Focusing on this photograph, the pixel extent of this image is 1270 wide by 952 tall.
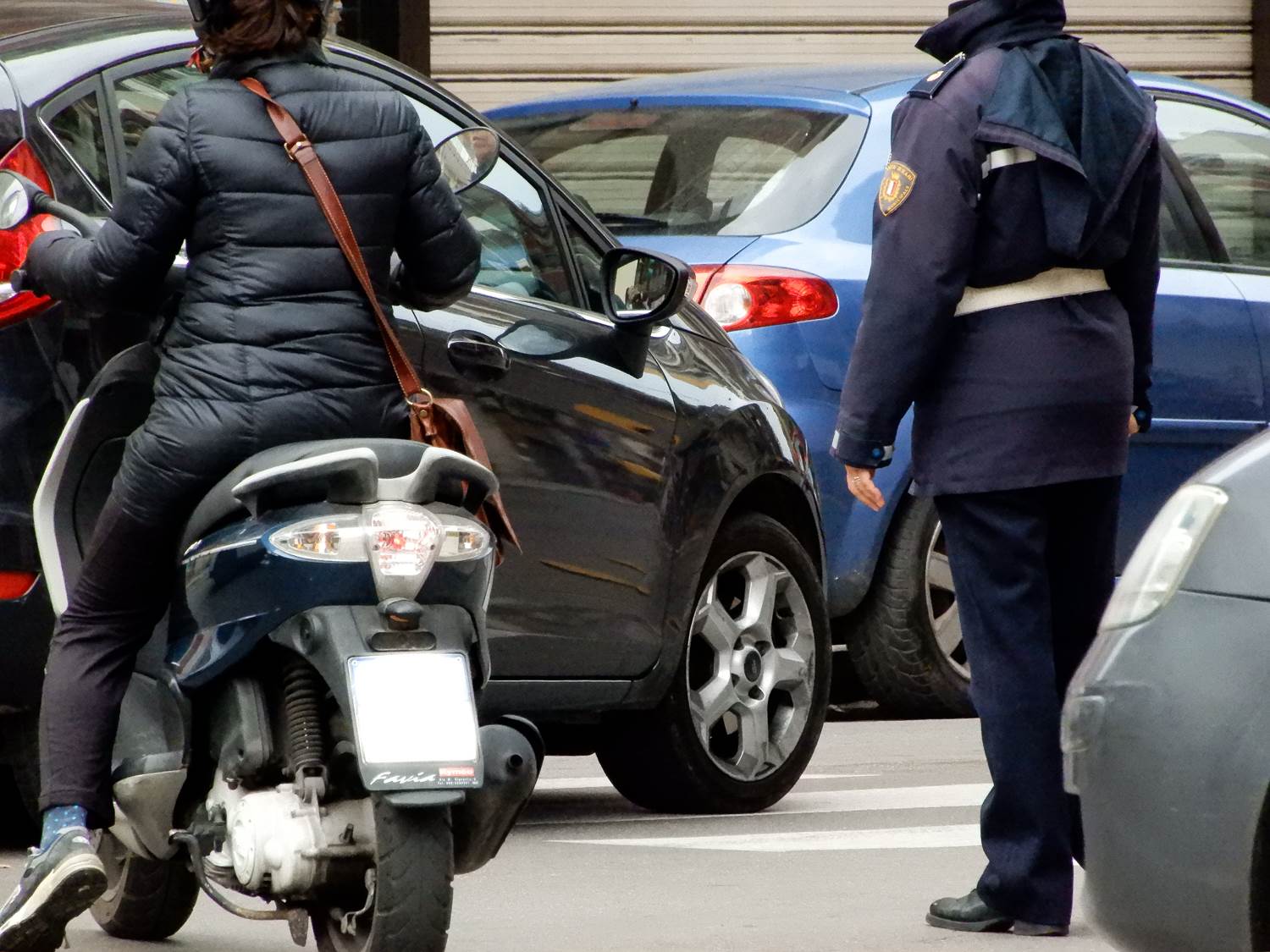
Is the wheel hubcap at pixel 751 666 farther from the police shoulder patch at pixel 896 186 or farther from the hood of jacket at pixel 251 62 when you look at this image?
the hood of jacket at pixel 251 62

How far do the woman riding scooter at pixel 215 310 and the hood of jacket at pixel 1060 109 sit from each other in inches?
43.6

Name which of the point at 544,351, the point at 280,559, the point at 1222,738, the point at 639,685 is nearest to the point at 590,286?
the point at 544,351

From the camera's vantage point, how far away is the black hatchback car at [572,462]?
508 cm

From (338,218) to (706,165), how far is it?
351cm

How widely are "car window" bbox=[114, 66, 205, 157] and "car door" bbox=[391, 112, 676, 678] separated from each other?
677 mm

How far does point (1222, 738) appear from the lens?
11.5 ft

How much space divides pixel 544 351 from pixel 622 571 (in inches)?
21.9

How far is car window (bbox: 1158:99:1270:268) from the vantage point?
8.60 m

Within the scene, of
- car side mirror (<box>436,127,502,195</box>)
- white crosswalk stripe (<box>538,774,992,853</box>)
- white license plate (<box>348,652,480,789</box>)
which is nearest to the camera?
white license plate (<box>348,652,480,789</box>)

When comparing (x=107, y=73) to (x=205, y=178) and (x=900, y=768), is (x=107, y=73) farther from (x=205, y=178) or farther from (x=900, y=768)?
(x=900, y=768)

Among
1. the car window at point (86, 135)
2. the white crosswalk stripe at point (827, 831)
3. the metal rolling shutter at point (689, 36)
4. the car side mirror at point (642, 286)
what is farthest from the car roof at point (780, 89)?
the metal rolling shutter at point (689, 36)

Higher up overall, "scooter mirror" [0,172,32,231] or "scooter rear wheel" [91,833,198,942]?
"scooter mirror" [0,172,32,231]

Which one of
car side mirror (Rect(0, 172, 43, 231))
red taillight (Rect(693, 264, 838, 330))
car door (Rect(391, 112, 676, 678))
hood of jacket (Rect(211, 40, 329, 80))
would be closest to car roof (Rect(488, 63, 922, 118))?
red taillight (Rect(693, 264, 838, 330))

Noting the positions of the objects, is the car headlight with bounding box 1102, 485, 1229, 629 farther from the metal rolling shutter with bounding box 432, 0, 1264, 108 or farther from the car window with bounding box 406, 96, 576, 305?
the metal rolling shutter with bounding box 432, 0, 1264, 108
